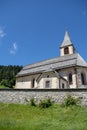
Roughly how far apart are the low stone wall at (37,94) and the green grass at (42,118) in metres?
1.04

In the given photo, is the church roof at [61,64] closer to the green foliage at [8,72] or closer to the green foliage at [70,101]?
the green foliage at [70,101]

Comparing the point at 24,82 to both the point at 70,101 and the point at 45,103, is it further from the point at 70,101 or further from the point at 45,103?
the point at 70,101

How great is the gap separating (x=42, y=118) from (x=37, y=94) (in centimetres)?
575

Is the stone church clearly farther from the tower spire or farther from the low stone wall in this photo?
the tower spire

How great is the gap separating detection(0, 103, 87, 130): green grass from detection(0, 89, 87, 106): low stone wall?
1037 mm

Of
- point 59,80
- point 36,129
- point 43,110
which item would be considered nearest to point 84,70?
point 59,80

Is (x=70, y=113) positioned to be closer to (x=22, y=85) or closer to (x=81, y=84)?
(x=81, y=84)

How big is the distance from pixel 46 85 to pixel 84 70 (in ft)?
23.3

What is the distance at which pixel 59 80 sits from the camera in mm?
27250

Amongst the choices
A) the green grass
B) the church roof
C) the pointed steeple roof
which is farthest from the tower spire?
the green grass

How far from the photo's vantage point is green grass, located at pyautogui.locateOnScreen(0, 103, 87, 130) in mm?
11477

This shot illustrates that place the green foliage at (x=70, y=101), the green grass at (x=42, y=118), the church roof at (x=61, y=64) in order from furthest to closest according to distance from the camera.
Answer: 1. the church roof at (x=61, y=64)
2. the green foliage at (x=70, y=101)
3. the green grass at (x=42, y=118)

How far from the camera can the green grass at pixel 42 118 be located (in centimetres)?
1148

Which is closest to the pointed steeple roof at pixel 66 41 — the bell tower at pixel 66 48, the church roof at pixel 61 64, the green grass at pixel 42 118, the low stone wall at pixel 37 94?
the bell tower at pixel 66 48
